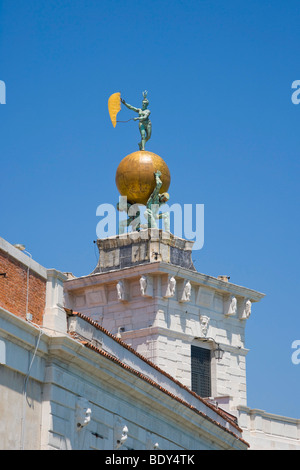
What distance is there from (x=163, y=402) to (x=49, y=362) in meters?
6.93

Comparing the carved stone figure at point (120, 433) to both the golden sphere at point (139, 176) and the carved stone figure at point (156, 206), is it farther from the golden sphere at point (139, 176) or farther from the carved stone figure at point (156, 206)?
the golden sphere at point (139, 176)

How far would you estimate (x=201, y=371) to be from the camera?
52.8m

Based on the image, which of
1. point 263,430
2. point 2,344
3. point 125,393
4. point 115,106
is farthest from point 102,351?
point 115,106

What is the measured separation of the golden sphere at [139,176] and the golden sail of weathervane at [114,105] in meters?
1.88

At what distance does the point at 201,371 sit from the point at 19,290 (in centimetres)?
2271

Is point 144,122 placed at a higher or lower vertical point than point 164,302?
higher

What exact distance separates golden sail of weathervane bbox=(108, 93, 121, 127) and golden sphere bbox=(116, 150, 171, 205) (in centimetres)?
188

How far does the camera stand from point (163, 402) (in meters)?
37.2

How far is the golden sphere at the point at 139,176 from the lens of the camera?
→ 55.8m

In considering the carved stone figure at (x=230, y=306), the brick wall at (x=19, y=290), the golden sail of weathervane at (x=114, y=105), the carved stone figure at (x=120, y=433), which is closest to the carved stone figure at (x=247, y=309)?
the carved stone figure at (x=230, y=306)

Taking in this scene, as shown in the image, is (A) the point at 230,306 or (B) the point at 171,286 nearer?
(B) the point at 171,286

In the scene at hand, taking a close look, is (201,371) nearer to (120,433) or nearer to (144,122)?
(144,122)

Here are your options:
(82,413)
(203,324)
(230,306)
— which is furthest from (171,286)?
(82,413)

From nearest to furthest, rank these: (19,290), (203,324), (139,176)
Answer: (19,290) → (203,324) → (139,176)
